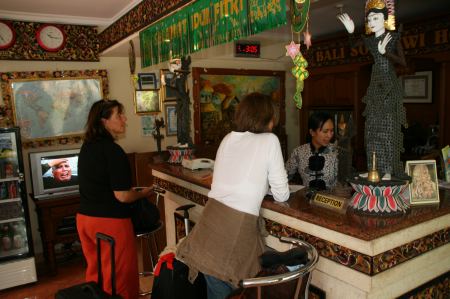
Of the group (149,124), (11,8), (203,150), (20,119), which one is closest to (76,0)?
(11,8)

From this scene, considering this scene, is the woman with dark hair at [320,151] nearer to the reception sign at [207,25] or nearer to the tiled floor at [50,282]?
the reception sign at [207,25]

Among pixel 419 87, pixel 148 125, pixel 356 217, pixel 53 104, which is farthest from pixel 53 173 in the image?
pixel 419 87

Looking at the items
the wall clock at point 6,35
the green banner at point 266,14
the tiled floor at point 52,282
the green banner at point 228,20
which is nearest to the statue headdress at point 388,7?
the green banner at point 266,14

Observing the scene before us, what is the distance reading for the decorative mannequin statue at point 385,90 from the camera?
1.67 meters

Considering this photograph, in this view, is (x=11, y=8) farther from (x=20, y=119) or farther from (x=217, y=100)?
(x=217, y=100)

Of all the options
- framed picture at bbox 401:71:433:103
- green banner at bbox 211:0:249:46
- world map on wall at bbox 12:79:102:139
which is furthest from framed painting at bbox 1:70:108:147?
framed picture at bbox 401:71:433:103

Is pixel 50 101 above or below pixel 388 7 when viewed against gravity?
below

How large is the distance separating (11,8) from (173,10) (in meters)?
1.97

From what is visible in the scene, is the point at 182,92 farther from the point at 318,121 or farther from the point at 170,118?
the point at 170,118

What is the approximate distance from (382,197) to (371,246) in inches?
10.0

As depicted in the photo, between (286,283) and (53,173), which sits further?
(53,173)

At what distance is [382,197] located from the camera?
1.61 m

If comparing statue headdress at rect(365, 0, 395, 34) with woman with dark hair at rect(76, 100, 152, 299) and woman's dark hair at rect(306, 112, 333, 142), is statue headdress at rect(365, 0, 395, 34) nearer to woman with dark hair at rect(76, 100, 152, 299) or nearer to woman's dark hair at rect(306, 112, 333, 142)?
woman's dark hair at rect(306, 112, 333, 142)

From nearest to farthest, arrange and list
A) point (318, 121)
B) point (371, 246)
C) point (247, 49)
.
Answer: point (371, 246) < point (318, 121) < point (247, 49)
